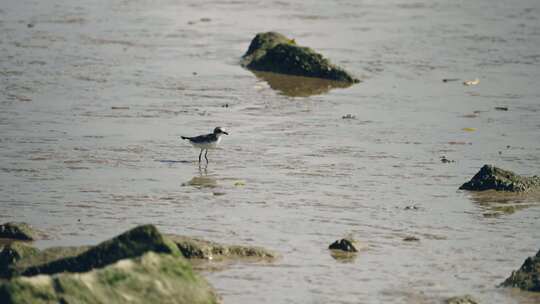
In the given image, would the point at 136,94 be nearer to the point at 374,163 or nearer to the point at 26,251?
the point at 374,163

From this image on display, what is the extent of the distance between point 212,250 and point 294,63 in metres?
11.6

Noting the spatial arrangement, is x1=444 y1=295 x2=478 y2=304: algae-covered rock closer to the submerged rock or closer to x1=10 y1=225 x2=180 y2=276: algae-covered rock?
x1=10 y1=225 x2=180 y2=276: algae-covered rock

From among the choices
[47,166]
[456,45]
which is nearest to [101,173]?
[47,166]

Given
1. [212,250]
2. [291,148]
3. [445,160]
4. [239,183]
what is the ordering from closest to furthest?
[212,250], [239,183], [445,160], [291,148]

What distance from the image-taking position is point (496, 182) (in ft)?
42.2

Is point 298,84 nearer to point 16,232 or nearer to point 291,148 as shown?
point 291,148

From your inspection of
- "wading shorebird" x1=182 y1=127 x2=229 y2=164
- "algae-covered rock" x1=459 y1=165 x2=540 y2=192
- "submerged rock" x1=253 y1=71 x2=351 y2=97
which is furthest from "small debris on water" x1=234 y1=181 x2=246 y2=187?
"submerged rock" x1=253 y1=71 x2=351 y2=97

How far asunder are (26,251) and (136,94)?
9584mm

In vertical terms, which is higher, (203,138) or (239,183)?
(203,138)

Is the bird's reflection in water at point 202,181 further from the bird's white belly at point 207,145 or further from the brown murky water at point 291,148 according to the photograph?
the bird's white belly at point 207,145

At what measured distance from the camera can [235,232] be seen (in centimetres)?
1098

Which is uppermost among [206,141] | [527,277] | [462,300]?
[206,141]

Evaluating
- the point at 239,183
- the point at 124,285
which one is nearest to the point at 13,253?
the point at 124,285

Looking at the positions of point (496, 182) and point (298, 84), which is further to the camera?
point (298, 84)
